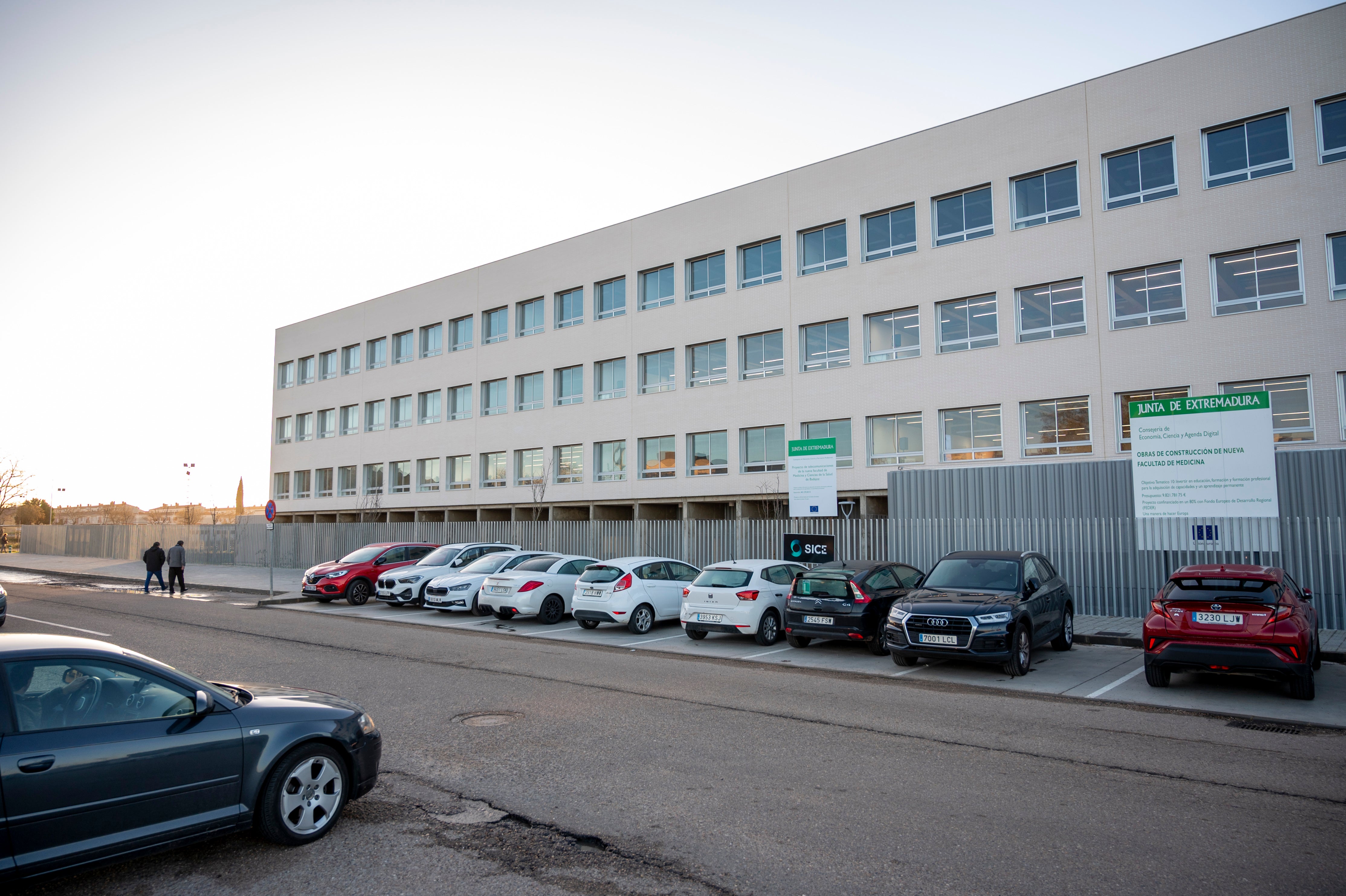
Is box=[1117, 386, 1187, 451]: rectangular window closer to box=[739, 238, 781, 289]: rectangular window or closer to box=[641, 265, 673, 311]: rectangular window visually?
box=[739, 238, 781, 289]: rectangular window

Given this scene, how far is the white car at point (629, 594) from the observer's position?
16625 mm

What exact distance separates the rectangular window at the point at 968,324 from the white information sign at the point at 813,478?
818 cm

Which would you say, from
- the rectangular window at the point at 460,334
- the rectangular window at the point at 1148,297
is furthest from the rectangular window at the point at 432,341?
the rectangular window at the point at 1148,297

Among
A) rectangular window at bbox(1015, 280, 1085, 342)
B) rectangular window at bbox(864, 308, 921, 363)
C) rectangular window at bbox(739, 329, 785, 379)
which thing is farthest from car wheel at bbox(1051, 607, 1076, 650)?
rectangular window at bbox(739, 329, 785, 379)

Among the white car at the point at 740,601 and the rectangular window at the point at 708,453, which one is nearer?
the white car at the point at 740,601

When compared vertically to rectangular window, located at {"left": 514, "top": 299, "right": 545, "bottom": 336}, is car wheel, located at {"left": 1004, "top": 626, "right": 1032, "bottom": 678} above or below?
below

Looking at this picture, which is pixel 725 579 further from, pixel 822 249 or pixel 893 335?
pixel 822 249

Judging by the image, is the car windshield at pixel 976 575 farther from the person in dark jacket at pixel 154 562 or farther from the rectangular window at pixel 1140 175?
the person in dark jacket at pixel 154 562

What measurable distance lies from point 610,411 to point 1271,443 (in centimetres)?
2292

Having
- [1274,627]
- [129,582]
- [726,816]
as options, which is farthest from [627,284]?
[726,816]

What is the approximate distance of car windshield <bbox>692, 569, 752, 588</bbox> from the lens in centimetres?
1505

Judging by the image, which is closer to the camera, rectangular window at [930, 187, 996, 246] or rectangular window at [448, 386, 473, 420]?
rectangular window at [930, 187, 996, 246]

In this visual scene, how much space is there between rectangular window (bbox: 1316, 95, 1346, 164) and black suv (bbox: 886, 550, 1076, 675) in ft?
49.0

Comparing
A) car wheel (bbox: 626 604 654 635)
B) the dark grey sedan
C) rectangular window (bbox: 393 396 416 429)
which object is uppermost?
rectangular window (bbox: 393 396 416 429)
